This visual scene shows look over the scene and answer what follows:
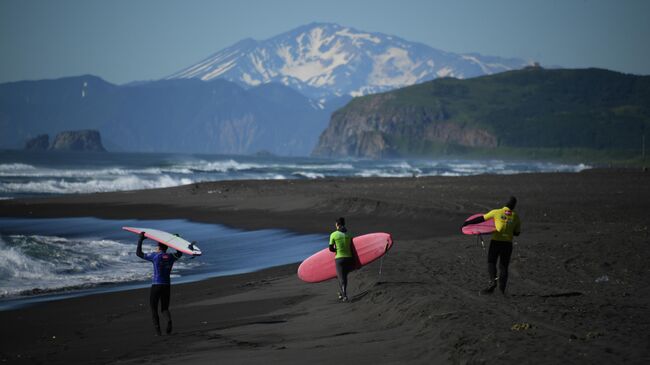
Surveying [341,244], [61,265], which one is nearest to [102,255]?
[61,265]

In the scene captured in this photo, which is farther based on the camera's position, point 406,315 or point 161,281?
point 161,281

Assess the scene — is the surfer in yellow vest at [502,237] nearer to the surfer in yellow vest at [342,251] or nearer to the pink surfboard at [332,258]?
the pink surfboard at [332,258]

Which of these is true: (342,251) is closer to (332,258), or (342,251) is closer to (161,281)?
(332,258)

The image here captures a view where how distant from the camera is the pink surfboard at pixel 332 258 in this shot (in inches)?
537

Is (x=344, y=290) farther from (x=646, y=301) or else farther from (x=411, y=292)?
(x=646, y=301)

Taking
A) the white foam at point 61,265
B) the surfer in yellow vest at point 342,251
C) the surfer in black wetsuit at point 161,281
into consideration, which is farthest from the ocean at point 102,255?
the surfer in yellow vest at point 342,251

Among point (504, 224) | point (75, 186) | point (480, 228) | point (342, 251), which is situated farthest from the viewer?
point (75, 186)

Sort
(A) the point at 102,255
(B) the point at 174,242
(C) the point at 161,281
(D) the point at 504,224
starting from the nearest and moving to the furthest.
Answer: (C) the point at 161,281 → (B) the point at 174,242 → (D) the point at 504,224 → (A) the point at 102,255

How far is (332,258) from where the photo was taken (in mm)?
13734

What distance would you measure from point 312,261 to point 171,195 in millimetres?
28744

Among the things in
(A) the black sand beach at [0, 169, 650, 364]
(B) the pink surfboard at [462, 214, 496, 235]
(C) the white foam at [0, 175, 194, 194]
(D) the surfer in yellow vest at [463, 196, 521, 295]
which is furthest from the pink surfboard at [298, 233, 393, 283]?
(C) the white foam at [0, 175, 194, 194]

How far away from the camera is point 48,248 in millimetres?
19406

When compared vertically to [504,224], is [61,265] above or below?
below

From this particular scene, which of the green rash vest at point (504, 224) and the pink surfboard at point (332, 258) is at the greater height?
the green rash vest at point (504, 224)
